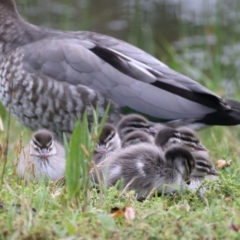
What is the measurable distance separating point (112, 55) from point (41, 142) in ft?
5.67

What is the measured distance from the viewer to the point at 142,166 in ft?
16.0

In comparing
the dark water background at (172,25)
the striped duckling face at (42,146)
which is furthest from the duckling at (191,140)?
the dark water background at (172,25)

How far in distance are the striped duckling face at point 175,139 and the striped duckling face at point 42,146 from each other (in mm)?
745

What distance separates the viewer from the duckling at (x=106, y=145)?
5512 mm

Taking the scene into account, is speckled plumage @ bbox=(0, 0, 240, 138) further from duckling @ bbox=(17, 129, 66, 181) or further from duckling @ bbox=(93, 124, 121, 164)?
duckling @ bbox=(17, 129, 66, 181)

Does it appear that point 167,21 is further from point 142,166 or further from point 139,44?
point 142,166

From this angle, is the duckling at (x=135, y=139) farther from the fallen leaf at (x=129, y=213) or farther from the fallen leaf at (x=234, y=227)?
the fallen leaf at (x=234, y=227)

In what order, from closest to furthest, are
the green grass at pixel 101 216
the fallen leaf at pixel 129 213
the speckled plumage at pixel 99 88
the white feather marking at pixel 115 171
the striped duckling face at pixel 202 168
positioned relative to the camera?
1. the green grass at pixel 101 216
2. the fallen leaf at pixel 129 213
3. the white feather marking at pixel 115 171
4. the striped duckling face at pixel 202 168
5. the speckled plumage at pixel 99 88

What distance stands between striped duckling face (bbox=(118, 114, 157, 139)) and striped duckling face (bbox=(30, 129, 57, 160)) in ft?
2.81

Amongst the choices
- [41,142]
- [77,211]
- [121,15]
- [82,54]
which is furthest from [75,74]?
[121,15]

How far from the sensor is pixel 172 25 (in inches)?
485

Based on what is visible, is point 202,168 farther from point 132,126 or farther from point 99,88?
point 99,88

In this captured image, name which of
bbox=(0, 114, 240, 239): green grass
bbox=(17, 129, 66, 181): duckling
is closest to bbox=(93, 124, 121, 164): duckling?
bbox=(17, 129, 66, 181): duckling

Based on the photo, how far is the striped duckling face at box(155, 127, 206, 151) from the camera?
18.1 ft
